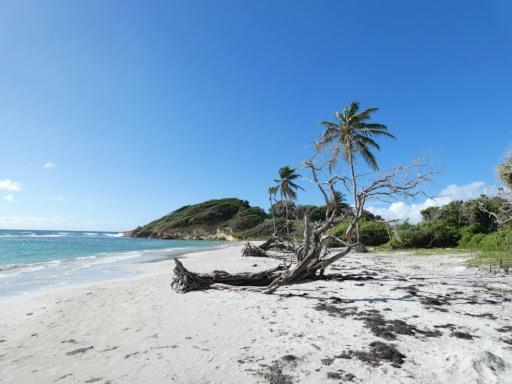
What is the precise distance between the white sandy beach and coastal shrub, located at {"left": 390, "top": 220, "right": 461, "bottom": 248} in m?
16.9

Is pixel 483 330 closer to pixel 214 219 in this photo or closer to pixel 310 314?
pixel 310 314

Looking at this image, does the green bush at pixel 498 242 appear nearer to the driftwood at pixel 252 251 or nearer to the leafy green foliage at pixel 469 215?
the leafy green foliage at pixel 469 215

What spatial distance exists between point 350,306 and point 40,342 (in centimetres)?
621

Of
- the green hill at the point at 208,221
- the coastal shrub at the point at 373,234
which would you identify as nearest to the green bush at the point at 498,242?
the coastal shrub at the point at 373,234

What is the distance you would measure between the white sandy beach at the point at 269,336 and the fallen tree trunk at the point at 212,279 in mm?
689

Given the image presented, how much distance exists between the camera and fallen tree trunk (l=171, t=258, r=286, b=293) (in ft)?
33.4

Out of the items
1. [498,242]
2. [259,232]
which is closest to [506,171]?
[498,242]

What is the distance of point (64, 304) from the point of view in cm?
930

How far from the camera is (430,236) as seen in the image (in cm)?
2569

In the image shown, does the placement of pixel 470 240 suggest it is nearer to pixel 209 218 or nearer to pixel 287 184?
pixel 287 184

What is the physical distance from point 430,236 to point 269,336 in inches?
938

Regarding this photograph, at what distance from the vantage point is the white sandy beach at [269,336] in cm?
439

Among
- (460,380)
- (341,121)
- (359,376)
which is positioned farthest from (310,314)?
(341,121)

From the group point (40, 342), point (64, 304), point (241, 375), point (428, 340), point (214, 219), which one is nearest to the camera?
point (241, 375)
